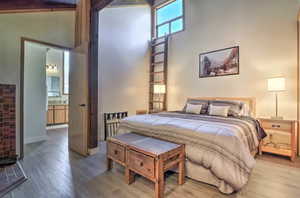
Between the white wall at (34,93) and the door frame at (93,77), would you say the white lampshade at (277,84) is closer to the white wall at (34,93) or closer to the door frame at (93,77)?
the door frame at (93,77)

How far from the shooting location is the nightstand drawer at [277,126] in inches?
110

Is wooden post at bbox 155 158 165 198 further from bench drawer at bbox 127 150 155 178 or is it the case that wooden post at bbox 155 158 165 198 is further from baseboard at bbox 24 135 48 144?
baseboard at bbox 24 135 48 144

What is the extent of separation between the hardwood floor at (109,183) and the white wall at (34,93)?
1341 mm

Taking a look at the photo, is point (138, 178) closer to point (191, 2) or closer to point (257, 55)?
point (257, 55)

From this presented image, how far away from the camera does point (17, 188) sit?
6.34ft

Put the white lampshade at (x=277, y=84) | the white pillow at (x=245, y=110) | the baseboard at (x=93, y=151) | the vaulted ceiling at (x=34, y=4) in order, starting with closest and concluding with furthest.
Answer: the vaulted ceiling at (x=34, y=4) → the white lampshade at (x=277, y=84) → the baseboard at (x=93, y=151) → the white pillow at (x=245, y=110)

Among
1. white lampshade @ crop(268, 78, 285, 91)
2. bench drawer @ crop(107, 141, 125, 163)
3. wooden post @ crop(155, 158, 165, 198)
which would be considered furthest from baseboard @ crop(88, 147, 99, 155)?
white lampshade @ crop(268, 78, 285, 91)

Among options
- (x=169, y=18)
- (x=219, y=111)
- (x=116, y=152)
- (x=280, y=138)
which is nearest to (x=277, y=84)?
(x=280, y=138)

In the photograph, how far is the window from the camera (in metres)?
4.86

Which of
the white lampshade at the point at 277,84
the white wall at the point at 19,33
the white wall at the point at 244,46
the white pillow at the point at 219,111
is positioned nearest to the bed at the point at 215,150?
the white pillow at the point at 219,111

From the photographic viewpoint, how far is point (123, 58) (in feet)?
15.2

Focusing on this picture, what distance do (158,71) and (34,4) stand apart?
3.36 m

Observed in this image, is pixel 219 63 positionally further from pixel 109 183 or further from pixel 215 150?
pixel 109 183

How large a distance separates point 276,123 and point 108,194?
292cm
